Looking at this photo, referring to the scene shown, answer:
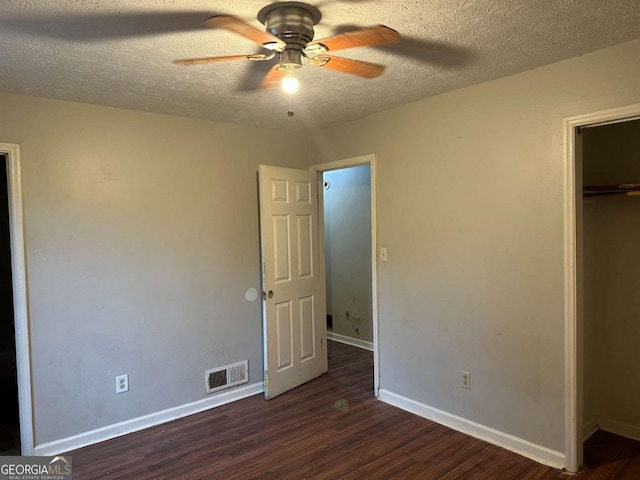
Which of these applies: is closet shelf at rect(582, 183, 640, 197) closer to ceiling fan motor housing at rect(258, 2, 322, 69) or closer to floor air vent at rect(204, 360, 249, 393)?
ceiling fan motor housing at rect(258, 2, 322, 69)

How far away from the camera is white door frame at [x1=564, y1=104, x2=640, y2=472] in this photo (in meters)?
2.39

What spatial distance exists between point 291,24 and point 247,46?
436 millimetres

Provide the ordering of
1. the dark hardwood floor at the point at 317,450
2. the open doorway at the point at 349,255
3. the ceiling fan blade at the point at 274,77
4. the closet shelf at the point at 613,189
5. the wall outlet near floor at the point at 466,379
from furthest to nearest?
the open doorway at the point at 349,255
the wall outlet near floor at the point at 466,379
the closet shelf at the point at 613,189
the dark hardwood floor at the point at 317,450
the ceiling fan blade at the point at 274,77

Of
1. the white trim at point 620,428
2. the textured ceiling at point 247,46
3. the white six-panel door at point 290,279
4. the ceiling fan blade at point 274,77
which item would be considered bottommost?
the white trim at point 620,428

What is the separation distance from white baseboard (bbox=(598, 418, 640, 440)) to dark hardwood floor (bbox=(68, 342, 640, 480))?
0.21 ft

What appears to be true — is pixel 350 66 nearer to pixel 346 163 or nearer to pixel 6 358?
pixel 346 163

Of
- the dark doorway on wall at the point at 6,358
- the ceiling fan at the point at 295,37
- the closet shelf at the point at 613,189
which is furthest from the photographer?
the dark doorway on wall at the point at 6,358

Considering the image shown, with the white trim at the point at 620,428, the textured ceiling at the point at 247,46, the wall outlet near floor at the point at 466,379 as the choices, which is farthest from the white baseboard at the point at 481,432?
the textured ceiling at the point at 247,46

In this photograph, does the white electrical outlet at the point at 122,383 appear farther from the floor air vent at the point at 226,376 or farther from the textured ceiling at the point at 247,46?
the textured ceiling at the point at 247,46

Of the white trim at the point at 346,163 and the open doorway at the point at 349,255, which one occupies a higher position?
the white trim at the point at 346,163

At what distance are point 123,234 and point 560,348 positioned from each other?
9.73 feet

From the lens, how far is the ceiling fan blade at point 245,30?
1456mm

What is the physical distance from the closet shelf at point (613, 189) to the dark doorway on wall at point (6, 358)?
3799mm

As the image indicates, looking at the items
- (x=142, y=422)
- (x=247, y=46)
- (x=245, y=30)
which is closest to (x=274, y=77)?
(x=247, y=46)
